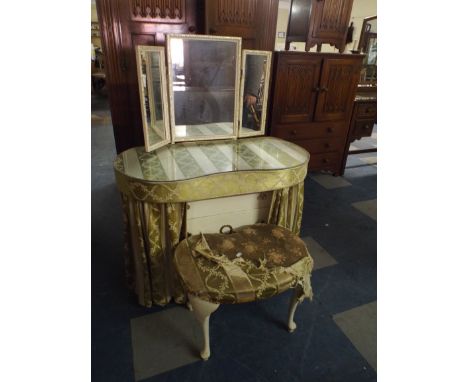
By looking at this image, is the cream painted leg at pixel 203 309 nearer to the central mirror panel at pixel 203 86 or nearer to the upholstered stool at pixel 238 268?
the upholstered stool at pixel 238 268

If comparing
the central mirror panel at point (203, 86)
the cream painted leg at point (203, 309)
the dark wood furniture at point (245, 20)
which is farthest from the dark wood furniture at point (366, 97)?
the cream painted leg at point (203, 309)

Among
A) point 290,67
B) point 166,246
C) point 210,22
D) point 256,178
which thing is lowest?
point 166,246

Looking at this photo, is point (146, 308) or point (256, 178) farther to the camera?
point (146, 308)

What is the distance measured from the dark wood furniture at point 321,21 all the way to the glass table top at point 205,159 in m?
1.06

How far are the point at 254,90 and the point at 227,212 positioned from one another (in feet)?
2.42

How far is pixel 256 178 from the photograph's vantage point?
1296 millimetres

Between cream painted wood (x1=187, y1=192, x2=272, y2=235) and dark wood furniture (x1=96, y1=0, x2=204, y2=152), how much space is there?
0.95m

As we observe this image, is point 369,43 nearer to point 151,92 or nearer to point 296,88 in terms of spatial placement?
point 296,88

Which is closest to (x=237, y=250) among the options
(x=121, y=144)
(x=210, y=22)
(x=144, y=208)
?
(x=144, y=208)

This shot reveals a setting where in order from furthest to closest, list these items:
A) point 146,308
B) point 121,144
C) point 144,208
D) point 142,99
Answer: point 121,144
point 146,308
point 142,99
point 144,208

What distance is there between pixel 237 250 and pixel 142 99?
824 millimetres

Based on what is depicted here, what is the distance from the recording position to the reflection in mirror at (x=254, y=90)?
1.54 metres

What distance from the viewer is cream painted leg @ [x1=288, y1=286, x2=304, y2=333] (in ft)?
4.14
